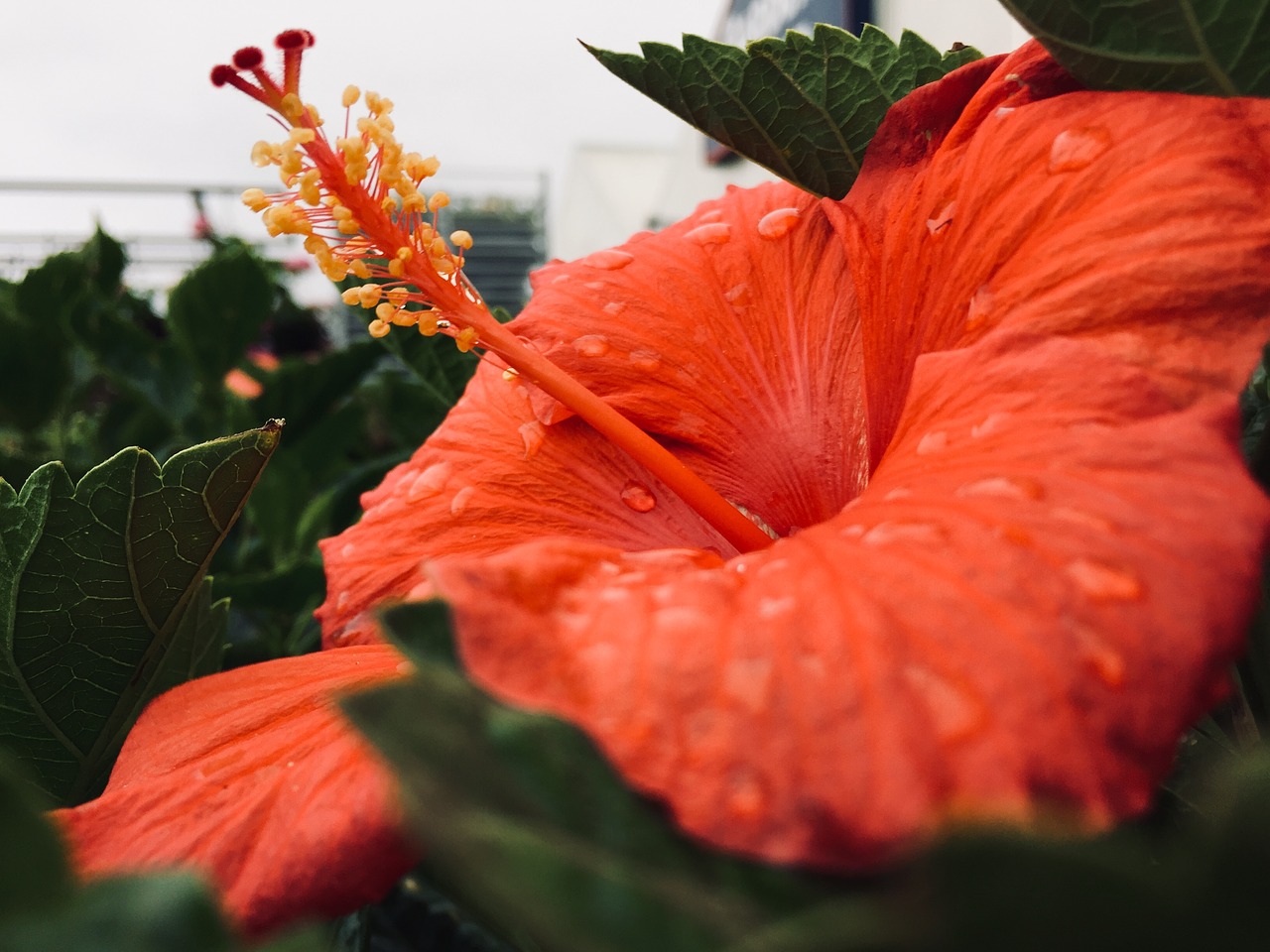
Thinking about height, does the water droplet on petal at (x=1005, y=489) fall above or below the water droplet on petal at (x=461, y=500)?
above

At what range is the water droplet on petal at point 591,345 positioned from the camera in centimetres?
55

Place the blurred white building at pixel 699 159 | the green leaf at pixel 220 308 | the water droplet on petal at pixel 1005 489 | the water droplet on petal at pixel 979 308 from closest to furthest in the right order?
the water droplet on petal at pixel 1005 489 → the water droplet on petal at pixel 979 308 → the green leaf at pixel 220 308 → the blurred white building at pixel 699 159

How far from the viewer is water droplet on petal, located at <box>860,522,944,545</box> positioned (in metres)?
0.28

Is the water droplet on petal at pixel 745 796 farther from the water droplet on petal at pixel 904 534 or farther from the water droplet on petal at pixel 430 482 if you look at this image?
the water droplet on petal at pixel 430 482

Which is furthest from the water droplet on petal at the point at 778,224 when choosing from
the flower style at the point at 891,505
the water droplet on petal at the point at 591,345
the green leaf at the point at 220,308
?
the green leaf at the point at 220,308

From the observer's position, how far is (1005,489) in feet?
0.94

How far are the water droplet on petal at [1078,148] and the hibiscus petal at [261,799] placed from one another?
34cm

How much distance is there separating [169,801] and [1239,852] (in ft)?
1.12

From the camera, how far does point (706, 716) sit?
23 cm

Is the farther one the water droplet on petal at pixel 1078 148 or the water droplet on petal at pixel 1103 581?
the water droplet on petal at pixel 1078 148

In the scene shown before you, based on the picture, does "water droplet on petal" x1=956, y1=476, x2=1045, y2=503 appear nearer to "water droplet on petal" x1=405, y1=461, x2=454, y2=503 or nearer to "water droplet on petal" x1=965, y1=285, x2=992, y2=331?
"water droplet on petal" x1=965, y1=285, x2=992, y2=331

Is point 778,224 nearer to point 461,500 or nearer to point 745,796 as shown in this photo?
point 461,500

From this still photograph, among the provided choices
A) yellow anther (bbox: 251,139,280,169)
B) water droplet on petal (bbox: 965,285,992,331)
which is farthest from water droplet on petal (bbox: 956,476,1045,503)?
yellow anther (bbox: 251,139,280,169)

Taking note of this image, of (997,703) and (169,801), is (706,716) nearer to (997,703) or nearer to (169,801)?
(997,703)
